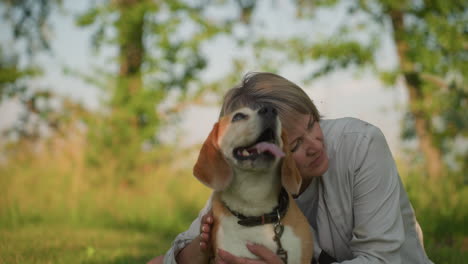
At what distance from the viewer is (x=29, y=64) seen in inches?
441

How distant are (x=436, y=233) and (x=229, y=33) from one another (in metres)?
6.22

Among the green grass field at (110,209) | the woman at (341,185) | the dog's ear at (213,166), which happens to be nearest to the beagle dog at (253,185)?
the dog's ear at (213,166)

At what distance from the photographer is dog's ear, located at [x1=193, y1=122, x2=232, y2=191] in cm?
259

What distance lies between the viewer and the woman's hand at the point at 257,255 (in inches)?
98.4

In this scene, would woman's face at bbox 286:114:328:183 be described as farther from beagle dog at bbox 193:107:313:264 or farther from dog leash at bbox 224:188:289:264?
dog leash at bbox 224:188:289:264

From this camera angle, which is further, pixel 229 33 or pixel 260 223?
pixel 229 33

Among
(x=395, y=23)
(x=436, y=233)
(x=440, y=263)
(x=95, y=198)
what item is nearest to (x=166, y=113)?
(x=95, y=198)

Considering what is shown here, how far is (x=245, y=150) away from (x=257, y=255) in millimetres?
532

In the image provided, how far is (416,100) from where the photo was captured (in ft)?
30.9

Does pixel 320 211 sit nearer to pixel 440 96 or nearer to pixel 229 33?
pixel 440 96

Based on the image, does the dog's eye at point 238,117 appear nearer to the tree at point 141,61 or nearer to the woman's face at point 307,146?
the woman's face at point 307,146

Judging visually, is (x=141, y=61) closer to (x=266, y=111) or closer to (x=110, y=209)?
(x=110, y=209)

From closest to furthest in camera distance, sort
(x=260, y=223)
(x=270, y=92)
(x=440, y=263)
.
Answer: (x=260, y=223), (x=270, y=92), (x=440, y=263)

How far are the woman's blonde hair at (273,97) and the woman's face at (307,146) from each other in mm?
50
